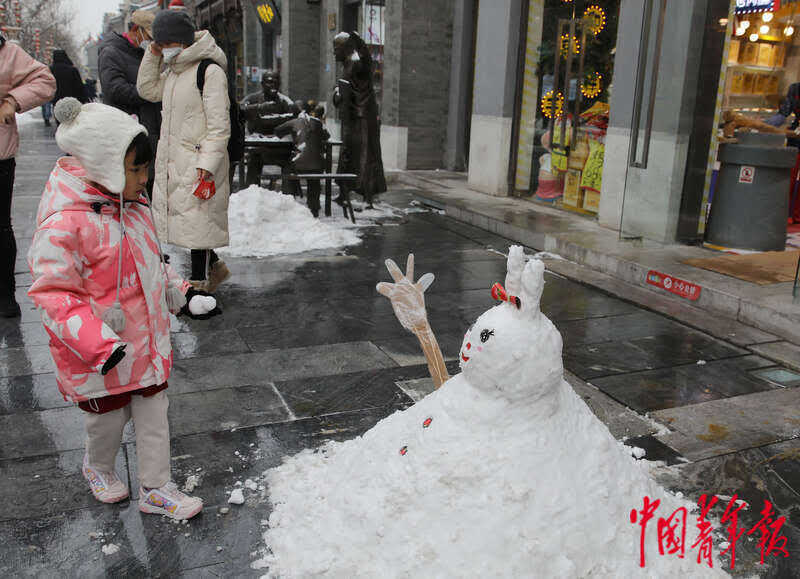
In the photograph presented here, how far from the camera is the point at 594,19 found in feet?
32.8

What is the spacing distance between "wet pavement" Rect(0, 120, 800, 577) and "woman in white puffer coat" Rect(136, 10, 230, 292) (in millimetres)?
754

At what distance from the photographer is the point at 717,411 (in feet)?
13.7

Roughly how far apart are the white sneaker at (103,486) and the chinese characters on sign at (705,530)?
2084 mm

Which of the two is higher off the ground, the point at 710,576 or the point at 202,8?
the point at 202,8

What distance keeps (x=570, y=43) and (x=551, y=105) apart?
909 millimetres

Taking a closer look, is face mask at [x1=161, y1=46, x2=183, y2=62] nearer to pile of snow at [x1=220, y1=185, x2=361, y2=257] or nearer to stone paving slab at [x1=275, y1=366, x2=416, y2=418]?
stone paving slab at [x1=275, y1=366, x2=416, y2=418]

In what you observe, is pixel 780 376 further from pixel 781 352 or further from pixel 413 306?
pixel 413 306

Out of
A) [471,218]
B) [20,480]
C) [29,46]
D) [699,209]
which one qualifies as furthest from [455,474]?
[29,46]

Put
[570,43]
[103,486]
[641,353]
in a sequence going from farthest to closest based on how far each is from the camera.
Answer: [570,43], [641,353], [103,486]

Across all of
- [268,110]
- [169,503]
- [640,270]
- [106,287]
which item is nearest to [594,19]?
[640,270]

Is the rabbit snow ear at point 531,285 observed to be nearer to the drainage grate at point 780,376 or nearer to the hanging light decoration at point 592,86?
the drainage grate at point 780,376

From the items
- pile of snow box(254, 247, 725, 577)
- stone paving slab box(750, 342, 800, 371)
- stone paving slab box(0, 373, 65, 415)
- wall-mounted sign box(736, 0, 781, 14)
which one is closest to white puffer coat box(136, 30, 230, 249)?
stone paving slab box(0, 373, 65, 415)

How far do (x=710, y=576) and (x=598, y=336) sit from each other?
300 cm

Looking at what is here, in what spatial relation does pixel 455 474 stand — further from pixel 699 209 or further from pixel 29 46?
pixel 29 46
